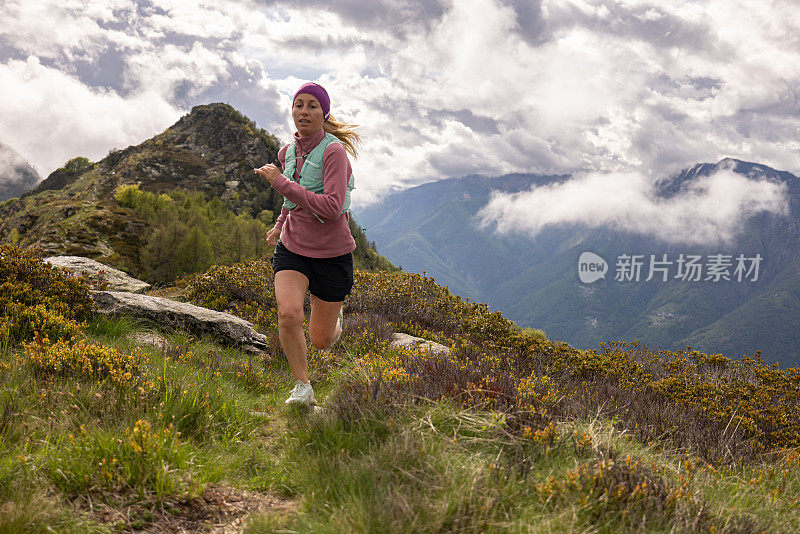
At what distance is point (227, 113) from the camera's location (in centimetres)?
8812

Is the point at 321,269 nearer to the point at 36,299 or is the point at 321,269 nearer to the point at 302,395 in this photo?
the point at 302,395

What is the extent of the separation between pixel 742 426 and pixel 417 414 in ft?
16.0

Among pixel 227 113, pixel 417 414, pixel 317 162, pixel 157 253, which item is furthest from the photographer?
pixel 227 113

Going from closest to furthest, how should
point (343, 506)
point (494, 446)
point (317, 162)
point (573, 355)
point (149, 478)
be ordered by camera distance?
point (343, 506) < point (149, 478) < point (494, 446) < point (317, 162) < point (573, 355)

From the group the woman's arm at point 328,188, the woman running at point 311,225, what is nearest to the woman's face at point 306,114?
the woman running at point 311,225

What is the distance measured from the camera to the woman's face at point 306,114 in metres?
3.99

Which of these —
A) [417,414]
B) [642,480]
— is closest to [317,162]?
[417,414]

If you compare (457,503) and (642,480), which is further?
(642,480)

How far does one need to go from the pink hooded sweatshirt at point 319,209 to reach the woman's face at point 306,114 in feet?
0.29

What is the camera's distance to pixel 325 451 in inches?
118

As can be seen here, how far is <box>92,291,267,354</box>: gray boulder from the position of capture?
19.1ft

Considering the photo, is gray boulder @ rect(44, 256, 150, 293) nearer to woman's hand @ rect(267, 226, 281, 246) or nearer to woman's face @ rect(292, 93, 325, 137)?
woman's hand @ rect(267, 226, 281, 246)

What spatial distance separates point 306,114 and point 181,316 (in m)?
3.81

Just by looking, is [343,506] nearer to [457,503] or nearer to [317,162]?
[457,503]
